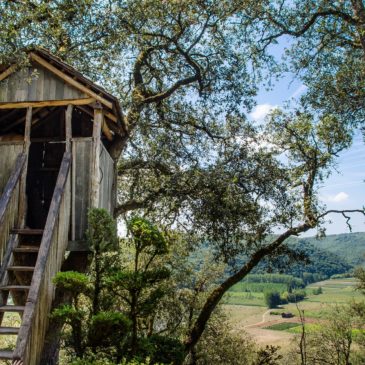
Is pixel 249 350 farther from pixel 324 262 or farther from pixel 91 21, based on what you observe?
pixel 324 262

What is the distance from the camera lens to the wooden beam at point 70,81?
991 centimetres

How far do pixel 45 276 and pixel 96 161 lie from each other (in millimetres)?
3337

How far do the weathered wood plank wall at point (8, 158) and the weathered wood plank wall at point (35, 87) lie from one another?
1.20m

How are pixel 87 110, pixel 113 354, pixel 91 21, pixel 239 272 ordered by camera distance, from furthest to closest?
pixel 239 272 < pixel 91 21 < pixel 87 110 < pixel 113 354

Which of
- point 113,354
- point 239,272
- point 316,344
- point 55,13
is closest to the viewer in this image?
point 113,354

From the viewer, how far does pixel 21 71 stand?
10.1 metres

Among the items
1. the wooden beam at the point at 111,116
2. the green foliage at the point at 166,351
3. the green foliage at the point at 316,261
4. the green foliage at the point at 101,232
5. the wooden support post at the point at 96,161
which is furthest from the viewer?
the green foliage at the point at 316,261

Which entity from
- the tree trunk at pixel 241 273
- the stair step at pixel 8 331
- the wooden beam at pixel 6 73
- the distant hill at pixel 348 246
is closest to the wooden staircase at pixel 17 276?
the stair step at pixel 8 331

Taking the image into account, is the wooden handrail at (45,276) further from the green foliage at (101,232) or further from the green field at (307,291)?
the green field at (307,291)

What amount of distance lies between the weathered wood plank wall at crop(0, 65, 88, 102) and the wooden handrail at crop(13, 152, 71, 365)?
1.68 meters

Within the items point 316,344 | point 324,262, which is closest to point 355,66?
point 316,344

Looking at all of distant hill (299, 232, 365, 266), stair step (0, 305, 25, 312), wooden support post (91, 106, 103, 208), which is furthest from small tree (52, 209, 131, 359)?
distant hill (299, 232, 365, 266)

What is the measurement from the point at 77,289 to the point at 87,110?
553 cm

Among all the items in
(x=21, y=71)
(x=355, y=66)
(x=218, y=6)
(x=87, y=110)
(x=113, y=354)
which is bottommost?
(x=113, y=354)
